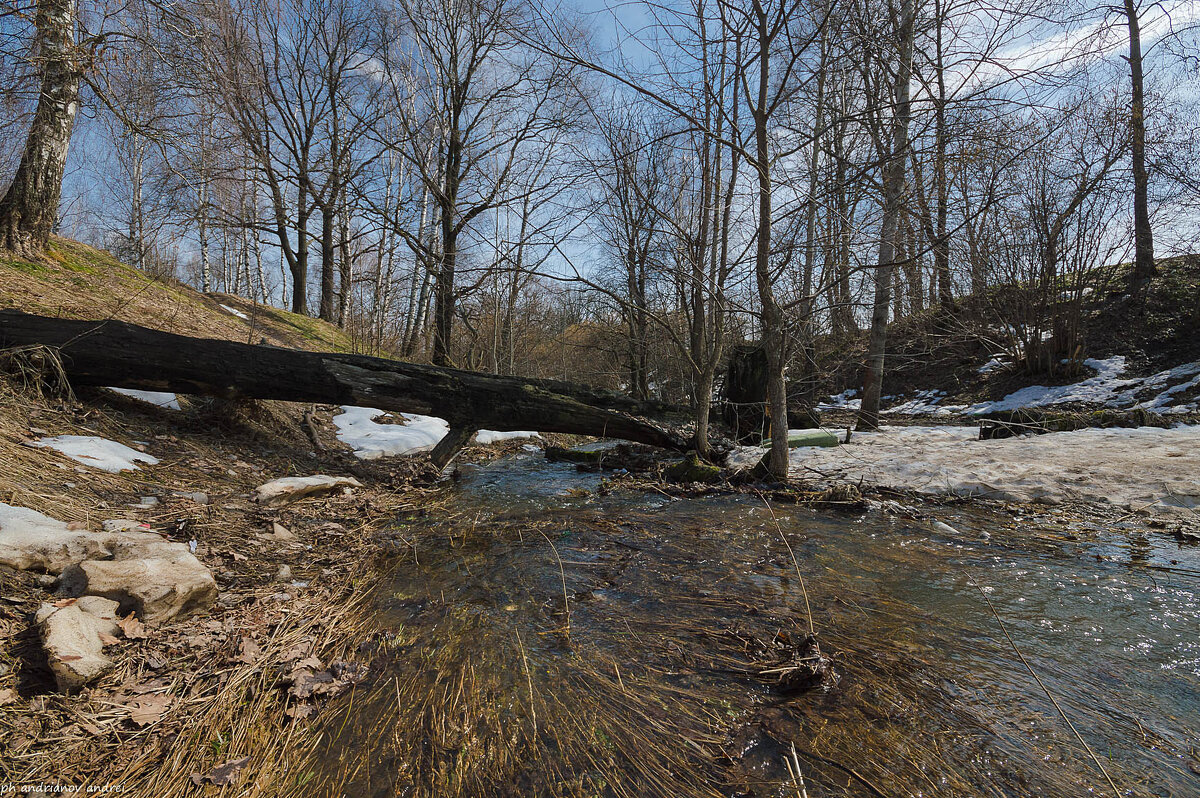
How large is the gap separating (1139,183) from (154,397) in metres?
18.4

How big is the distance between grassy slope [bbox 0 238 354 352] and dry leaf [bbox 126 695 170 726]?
5494 mm

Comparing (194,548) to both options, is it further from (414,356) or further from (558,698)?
(414,356)

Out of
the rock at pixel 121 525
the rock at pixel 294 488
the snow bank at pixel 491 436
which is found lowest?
the rock at pixel 294 488

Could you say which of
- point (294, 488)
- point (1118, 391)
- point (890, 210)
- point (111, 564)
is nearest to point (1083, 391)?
point (1118, 391)

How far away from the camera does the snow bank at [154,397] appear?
15.9ft

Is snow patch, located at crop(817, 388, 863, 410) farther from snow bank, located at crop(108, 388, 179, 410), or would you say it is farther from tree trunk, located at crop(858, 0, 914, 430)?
snow bank, located at crop(108, 388, 179, 410)

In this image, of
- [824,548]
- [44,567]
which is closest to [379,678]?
[44,567]

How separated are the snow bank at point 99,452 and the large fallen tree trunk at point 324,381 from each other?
0.93 metres

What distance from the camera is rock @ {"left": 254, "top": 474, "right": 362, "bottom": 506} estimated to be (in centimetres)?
396

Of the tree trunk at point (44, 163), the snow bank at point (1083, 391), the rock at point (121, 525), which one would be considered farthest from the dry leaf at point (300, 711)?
the snow bank at point (1083, 391)

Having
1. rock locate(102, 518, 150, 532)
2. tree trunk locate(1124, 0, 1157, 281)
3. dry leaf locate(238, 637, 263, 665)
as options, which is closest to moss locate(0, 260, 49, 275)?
rock locate(102, 518, 150, 532)

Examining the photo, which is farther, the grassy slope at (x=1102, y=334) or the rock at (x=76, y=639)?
the grassy slope at (x=1102, y=334)

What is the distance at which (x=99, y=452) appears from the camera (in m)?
3.70

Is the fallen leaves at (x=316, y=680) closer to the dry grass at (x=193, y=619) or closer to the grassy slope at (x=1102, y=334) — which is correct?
the dry grass at (x=193, y=619)
